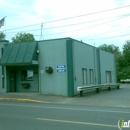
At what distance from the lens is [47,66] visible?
20.0 m

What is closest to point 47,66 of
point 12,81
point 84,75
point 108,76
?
point 84,75

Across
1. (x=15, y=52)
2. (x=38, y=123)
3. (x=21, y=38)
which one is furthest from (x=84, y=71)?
(x=21, y=38)

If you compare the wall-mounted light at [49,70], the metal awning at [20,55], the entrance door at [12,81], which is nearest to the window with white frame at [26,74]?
the entrance door at [12,81]

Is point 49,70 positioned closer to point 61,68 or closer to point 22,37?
point 61,68

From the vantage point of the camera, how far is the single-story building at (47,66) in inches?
753

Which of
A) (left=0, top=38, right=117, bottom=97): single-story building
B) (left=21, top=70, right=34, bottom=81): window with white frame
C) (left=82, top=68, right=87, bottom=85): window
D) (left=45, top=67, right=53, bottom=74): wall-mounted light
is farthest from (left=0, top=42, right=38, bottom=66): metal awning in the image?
(left=82, top=68, right=87, bottom=85): window

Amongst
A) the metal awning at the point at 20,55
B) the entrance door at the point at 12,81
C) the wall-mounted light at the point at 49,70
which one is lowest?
the entrance door at the point at 12,81

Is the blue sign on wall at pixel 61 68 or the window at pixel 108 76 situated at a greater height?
the blue sign on wall at pixel 61 68

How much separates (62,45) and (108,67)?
426 inches

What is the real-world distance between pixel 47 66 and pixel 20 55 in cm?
262

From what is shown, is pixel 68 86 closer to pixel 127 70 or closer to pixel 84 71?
pixel 84 71

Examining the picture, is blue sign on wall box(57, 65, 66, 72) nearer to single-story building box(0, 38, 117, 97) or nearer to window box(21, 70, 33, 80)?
single-story building box(0, 38, 117, 97)

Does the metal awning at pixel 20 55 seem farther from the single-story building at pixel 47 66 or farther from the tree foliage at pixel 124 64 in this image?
the tree foliage at pixel 124 64

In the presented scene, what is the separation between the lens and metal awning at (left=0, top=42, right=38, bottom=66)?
19766 mm
